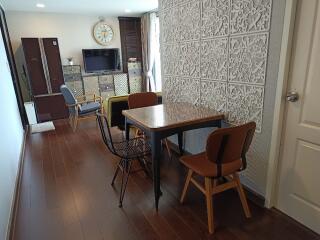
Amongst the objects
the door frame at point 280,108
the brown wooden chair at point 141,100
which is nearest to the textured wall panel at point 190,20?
the brown wooden chair at point 141,100

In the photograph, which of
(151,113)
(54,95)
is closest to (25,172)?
(151,113)

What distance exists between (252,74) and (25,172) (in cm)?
270

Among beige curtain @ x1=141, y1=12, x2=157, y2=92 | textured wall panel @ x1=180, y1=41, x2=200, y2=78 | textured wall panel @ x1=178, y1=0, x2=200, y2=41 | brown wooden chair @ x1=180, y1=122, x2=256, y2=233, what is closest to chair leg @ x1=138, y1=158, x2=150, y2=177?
brown wooden chair @ x1=180, y1=122, x2=256, y2=233

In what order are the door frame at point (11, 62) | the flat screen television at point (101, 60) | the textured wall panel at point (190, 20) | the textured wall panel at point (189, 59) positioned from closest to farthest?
the textured wall panel at point (190, 20)
the textured wall panel at point (189, 59)
the door frame at point (11, 62)
the flat screen television at point (101, 60)

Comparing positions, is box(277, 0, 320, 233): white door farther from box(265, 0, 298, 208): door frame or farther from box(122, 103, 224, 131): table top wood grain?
box(122, 103, 224, 131): table top wood grain

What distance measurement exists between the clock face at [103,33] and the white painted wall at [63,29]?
94 mm

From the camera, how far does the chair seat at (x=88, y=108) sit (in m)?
4.12

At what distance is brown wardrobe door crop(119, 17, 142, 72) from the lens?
5816 millimetres

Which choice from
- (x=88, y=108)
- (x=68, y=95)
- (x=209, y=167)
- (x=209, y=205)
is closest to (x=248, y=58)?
(x=209, y=167)

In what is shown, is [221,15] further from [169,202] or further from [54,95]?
[54,95]

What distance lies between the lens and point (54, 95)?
477 centimetres

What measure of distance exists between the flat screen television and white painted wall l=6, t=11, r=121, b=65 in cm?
20

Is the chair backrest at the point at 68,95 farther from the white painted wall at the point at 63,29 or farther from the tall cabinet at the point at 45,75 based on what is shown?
the white painted wall at the point at 63,29

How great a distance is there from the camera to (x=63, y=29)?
5156mm
